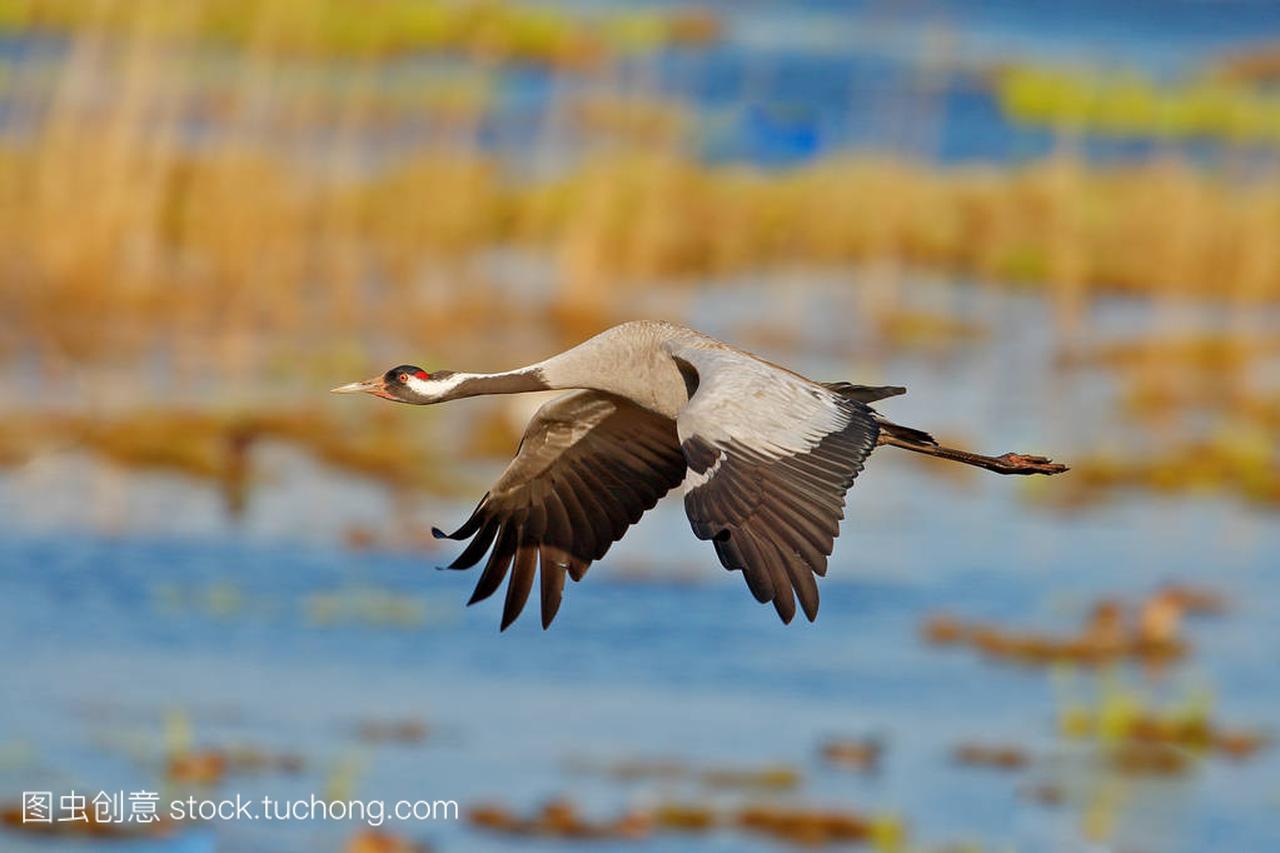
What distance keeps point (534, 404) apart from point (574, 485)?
8.95 metres

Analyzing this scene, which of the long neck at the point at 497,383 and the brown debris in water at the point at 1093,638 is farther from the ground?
the brown debris in water at the point at 1093,638

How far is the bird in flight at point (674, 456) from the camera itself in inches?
228

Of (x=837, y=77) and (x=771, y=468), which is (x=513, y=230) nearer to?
(x=837, y=77)

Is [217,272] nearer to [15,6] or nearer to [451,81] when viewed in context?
[451,81]

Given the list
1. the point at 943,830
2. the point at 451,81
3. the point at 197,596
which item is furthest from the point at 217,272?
the point at 943,830

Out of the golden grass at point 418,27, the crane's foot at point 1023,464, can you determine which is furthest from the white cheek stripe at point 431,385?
the golden grass at point 418,27

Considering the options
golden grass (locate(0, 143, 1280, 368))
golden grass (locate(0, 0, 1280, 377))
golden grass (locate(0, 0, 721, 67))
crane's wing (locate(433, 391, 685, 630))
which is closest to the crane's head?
crane's wing (locate(433, 391, 685, 630))

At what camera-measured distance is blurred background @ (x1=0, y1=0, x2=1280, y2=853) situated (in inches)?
516

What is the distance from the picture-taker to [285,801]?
1232cm

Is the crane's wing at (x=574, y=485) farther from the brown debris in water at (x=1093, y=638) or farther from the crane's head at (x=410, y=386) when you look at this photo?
the brown debris in water at (x=1093, y=638)

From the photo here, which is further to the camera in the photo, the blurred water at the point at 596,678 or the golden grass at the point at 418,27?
the golden grass at the point at 418,27

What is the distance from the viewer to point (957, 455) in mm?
7086

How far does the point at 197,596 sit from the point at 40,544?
1.49 metres

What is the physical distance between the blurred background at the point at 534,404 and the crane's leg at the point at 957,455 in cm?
520
